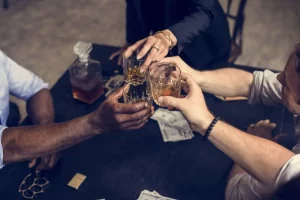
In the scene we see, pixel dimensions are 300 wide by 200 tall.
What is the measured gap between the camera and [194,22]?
1844mm

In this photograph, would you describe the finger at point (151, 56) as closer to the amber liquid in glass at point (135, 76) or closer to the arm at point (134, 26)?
the amber liquid in glass at point (135, 76)

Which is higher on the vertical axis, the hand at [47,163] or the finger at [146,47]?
the finger at [146,47]

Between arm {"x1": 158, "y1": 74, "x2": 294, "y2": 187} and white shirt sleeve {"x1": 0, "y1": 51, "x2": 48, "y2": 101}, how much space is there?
0.79m

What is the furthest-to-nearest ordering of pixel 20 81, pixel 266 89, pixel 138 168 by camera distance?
pixel 20 81 < pixel 266 89 < pixel 138 168

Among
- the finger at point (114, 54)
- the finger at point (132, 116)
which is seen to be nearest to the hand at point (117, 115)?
the finger at point (132, 116)

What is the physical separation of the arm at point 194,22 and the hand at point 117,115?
577 millimetres

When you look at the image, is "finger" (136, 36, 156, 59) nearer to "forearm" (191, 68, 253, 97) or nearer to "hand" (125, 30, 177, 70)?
"hand" (125, 30, 177, 70)

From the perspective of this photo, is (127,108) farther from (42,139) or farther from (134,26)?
(134,26)

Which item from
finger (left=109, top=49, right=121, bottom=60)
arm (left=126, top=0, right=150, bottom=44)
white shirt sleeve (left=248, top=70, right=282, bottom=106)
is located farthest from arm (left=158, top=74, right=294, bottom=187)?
arm (left=126, top=0, right=150, bottom=44)

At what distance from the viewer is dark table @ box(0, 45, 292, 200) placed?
133cm

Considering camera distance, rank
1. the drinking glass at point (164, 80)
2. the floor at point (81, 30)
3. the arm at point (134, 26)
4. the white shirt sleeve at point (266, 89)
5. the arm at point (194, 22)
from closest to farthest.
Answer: the drinking glass at point (164, 80) < the white shirt sleeve at point (266, 89) < the arm at point (194, 22) < the arm at point (134, 26) < the floor at point (81, 30)

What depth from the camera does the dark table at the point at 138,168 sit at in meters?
1.33

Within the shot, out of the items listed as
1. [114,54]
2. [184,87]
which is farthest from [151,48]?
Result: [114,54]

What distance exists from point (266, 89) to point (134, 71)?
64 cm
